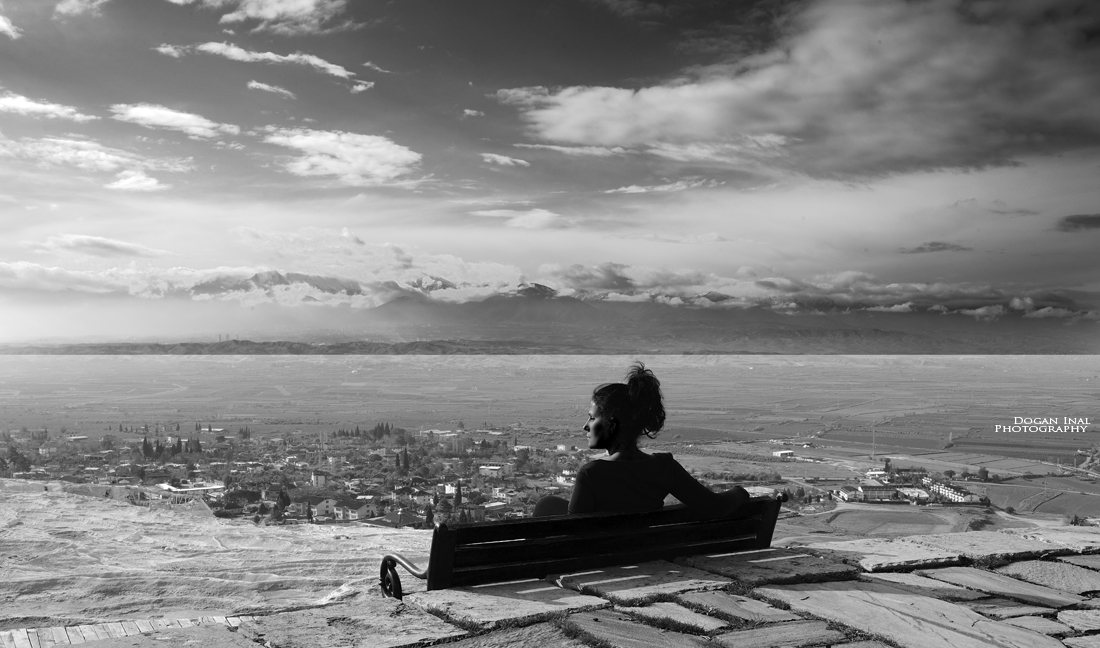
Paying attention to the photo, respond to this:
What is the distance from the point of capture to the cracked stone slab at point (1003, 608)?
12.0ft

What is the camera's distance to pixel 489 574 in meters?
3.79

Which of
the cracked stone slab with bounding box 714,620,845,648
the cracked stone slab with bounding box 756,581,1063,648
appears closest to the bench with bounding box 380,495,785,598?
the cracked stone slab with bounding box 756,581,1063,648

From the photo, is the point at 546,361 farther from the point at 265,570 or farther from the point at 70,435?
the point at 265,570

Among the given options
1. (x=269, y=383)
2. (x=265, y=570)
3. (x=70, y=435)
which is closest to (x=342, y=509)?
(x=265, y=570)

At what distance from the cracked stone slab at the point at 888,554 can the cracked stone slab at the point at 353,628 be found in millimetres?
2516

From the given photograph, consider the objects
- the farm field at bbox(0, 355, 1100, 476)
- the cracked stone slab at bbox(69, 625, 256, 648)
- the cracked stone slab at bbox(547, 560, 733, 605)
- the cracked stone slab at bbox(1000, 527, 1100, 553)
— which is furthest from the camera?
the farm field at bbox(0, 355, 1100, 476)

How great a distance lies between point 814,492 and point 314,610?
14230 millimetres

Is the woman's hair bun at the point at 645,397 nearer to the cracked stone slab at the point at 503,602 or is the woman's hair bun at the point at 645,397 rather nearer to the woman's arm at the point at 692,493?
the woman's arm at the point at 692,493

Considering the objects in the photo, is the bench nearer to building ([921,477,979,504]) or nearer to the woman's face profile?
the woman's face profile

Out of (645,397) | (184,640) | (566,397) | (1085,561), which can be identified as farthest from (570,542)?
(566,397)

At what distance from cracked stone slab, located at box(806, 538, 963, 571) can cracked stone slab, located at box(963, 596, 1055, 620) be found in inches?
23.9

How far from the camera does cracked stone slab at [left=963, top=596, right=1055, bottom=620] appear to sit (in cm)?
365

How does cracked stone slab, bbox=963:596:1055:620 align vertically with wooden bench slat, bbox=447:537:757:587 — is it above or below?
below

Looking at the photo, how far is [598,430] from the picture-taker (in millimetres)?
4152
